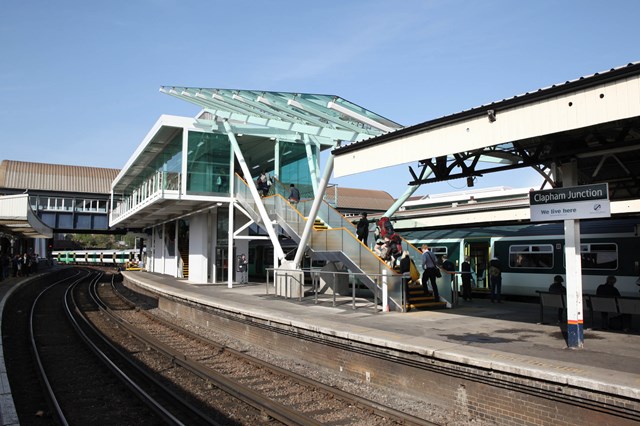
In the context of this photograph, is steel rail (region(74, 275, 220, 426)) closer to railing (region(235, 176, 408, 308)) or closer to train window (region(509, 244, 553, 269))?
railing (region(235, 176, 408, 308))

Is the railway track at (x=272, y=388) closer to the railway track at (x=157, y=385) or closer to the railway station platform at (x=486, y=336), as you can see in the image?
the railway track at (x=157, y=385)

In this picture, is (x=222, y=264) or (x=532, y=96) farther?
(x=222, y=264)

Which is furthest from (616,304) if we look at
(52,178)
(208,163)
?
(52,178)

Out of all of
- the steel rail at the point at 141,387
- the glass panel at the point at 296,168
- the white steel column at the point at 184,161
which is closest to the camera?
the steel rail at the point at 141,387

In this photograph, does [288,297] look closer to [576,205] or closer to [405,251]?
[405,251]

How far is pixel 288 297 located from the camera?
17.3 metres

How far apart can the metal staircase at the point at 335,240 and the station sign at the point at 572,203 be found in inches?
212

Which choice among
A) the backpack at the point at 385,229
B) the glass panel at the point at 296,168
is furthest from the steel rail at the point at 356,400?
the glass panel at the point at 296,168

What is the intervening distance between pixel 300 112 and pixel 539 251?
8.98m

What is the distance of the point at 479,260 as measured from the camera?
712 inches

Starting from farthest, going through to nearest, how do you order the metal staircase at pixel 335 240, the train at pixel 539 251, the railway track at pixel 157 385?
the metal staircase at pixel 335 240
the train at pixel 539 251
the railway track at pixel 157 385

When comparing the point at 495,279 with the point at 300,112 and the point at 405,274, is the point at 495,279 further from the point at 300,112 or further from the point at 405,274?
the point at 300,112

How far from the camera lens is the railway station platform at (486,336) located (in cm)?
651

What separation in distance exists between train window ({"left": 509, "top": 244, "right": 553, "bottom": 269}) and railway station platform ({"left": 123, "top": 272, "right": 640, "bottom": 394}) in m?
1.29
